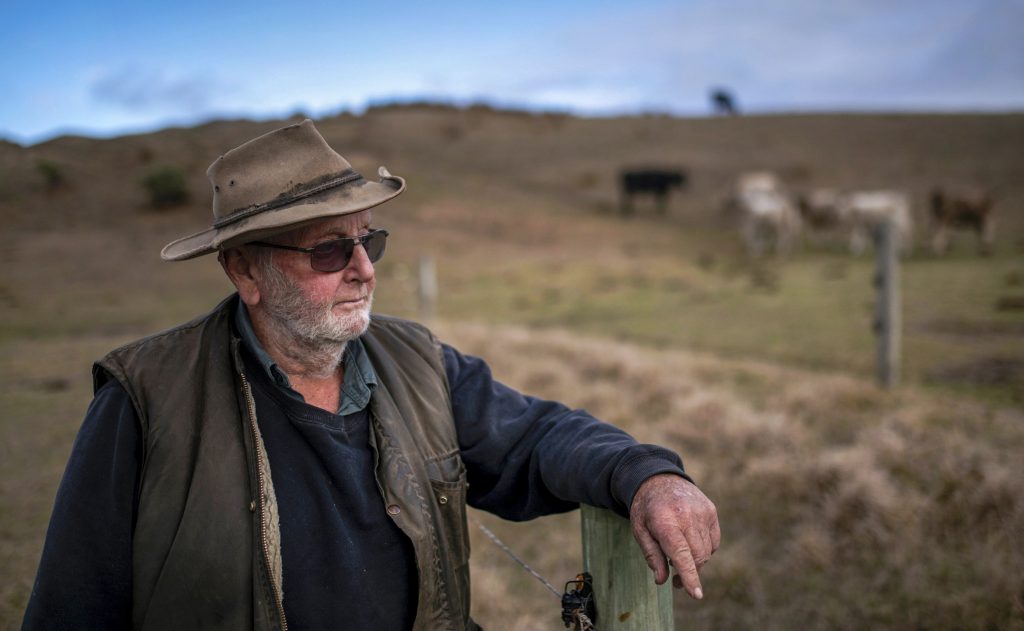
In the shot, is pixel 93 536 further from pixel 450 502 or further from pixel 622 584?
pixel 622 584

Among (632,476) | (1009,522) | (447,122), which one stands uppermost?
(447,122)

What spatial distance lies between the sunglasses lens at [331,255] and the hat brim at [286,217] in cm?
12

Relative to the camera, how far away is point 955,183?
3100 centimetres

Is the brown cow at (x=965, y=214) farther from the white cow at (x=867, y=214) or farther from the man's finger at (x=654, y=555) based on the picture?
the man's finger at (x=654, y=555)

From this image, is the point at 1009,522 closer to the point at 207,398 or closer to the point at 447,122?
the point at 207,398

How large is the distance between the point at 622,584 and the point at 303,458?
0.89m

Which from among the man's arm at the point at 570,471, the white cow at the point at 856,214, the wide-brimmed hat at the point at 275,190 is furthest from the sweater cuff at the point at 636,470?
the white cow at the point at 856,214

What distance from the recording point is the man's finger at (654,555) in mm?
1686

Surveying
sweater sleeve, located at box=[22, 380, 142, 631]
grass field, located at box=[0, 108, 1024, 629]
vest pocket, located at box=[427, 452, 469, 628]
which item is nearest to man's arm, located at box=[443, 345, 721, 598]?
vest pocket, located at box=[427, 452, 469, 628]

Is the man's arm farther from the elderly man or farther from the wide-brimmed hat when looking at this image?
the wide-brimmed hat

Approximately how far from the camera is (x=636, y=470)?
177 cm

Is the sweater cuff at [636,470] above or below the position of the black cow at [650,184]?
below

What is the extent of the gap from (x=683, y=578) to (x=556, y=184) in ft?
120

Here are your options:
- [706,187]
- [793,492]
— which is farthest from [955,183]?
[793,492]
